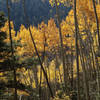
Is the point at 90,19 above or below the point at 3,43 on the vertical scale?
above

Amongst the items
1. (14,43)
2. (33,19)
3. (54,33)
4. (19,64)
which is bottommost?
(19,64)

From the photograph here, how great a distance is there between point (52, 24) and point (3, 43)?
955cm

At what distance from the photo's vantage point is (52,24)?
16.6 meters

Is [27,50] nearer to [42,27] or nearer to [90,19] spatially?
[42,27]

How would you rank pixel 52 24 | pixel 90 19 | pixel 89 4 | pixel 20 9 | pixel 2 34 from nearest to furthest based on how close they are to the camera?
pixel 2 34
pixel 89 4
pixel 90 19
pixel 52 24
pixel 20 9

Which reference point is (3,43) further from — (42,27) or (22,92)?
(42,27)

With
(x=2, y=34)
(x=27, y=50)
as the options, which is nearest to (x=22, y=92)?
(x=2, y=34)

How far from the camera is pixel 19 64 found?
791cm

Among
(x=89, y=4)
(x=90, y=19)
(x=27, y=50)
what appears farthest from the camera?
(x=27, y=50)

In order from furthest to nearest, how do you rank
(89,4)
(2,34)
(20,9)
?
(20,9)
(89,4)
(2,34)

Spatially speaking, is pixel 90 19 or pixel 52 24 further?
pixel 52 24

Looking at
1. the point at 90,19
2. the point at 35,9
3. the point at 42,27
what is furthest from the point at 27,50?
the point at 35,9

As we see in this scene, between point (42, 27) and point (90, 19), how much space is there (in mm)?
5125

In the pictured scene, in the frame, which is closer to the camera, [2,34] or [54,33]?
[2,34]
